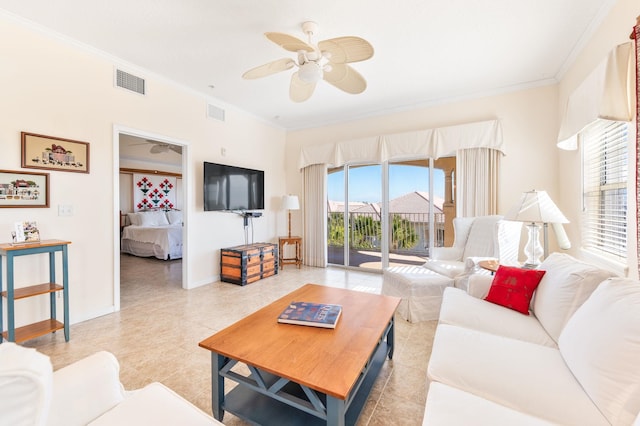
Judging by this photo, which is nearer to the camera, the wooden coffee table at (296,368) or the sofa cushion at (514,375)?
the sofa cushion at (514,375)

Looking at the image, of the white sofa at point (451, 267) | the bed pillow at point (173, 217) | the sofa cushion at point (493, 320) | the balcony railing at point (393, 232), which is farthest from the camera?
the bed pillow at point (173, 217)

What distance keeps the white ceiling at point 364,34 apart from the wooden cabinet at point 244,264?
236cm

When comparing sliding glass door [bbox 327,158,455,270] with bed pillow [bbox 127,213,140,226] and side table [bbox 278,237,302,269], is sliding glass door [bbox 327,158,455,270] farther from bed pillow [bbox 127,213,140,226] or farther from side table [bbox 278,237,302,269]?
bed pillow [bbox 127,213,140,226]

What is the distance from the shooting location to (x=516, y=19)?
7.74 ft

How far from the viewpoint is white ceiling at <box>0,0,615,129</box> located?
2.21m

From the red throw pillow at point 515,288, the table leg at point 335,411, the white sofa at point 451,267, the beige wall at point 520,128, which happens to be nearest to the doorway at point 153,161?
the white sofa at point 451,267

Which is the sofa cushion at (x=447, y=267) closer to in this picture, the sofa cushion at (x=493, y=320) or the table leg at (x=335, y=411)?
the sofa cushion at (x=493, y=320)

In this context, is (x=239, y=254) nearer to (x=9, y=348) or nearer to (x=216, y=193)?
(x=216, y=193)

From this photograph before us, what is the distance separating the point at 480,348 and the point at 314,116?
4394 millimetres

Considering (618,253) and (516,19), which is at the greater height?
(516,19)

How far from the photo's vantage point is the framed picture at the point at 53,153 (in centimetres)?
240

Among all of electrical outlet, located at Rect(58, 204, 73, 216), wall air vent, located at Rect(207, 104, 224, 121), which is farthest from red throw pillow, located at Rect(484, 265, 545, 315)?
wall air vent, located at Rect(207, 104, 224, 121)

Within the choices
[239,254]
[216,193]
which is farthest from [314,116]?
[239,254]

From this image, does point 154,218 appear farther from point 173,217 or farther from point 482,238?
point 482,238
